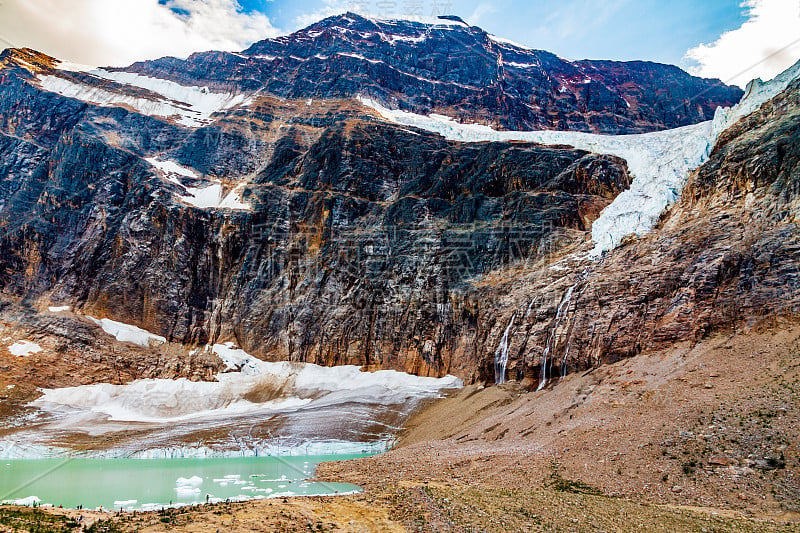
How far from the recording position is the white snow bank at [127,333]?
65750mm

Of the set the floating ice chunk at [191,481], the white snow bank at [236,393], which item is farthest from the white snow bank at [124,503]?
the white snow bank at [236,393]

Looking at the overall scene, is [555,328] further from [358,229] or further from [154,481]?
[358,229]

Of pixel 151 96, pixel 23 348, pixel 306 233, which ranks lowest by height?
pixel 23 348

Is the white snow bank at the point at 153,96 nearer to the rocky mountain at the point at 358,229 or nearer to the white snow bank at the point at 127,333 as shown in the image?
the rocky mountain at the point at 358,229

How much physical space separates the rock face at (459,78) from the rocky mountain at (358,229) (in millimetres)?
3525

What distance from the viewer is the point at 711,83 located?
418 ft

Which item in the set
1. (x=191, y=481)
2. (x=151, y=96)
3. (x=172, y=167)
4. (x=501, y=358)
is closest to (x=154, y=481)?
(x=191, y=481)

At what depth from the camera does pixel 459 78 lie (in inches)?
4938

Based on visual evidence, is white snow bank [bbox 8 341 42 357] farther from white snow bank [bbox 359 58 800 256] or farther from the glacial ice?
white snow bank [bbox 359 58 800 256]

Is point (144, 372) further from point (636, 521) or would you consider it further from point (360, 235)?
point (636, 521)

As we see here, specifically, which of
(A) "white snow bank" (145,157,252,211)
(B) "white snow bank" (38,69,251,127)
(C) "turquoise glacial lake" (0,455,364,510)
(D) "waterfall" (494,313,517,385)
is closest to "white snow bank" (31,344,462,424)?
(D) "waterfall" (494,313,517,385)

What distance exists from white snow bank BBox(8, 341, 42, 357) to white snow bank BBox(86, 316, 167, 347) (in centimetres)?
735

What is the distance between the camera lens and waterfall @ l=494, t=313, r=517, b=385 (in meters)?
46.2

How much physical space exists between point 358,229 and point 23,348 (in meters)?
45.2
